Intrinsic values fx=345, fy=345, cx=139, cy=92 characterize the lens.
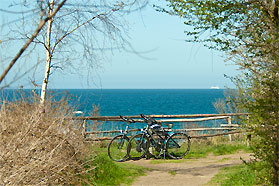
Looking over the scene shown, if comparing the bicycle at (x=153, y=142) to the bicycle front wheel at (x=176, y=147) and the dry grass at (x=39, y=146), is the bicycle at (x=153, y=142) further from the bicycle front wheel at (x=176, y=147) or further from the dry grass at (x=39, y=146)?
the dry grass at (x=39, y=146)

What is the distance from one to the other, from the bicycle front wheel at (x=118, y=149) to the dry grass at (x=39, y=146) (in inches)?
142

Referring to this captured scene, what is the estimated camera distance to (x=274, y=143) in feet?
15.6

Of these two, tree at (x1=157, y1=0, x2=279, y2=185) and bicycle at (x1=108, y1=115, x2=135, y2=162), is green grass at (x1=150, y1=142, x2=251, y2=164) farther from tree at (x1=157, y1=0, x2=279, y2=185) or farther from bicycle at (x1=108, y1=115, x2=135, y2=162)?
tree at (x1=157, y1=0, x2=279, y2=185)

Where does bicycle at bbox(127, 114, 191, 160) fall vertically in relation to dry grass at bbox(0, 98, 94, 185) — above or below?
below

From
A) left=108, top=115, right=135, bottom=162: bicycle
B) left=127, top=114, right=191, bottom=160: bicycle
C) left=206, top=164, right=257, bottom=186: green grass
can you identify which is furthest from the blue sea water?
left=206, top=164, right=257, bottom=186: green grass

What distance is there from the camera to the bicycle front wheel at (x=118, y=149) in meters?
9.44

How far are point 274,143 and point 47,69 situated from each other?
5187 millimetres

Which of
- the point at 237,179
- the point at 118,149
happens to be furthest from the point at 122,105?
the point at 237,179

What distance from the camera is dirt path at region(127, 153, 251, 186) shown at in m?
6.97

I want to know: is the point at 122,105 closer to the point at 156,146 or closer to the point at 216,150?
the point at 216,150

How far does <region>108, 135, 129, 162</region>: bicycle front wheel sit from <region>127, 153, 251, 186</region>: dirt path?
460 millimetres

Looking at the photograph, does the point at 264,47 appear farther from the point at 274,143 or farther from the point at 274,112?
the point at 274,143

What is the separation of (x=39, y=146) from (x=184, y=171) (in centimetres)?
406

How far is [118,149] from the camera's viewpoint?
9.86 m
